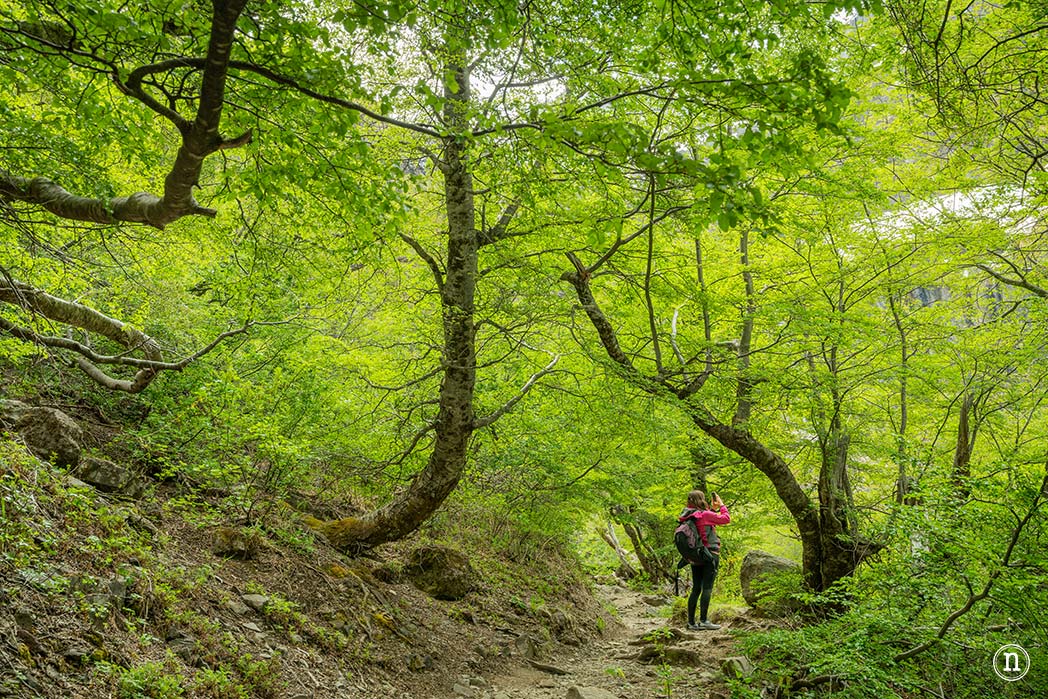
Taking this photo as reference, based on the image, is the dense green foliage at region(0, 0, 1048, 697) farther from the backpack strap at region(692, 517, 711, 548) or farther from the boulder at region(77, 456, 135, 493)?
the backpack strap at region(692, 517, 711, 548)

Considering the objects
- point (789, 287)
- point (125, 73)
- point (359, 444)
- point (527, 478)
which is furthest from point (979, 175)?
point (125, 73)

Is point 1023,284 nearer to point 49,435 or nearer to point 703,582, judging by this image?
point 703,582

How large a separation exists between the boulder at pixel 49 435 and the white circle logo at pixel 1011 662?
7.48 m

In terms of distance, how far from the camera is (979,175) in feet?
25.9

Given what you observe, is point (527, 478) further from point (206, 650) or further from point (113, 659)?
point (113, 659)

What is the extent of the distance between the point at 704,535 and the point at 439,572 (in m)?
3.70

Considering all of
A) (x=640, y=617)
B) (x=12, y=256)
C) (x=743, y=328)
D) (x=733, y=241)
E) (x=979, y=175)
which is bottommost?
(x=640, y=617)

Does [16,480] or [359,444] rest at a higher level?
[359,444]

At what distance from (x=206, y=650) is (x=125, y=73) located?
373 cm

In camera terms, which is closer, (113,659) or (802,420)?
(113,659)

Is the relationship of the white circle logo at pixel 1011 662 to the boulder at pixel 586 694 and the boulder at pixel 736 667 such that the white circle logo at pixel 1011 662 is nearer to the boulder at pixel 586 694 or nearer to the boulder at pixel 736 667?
the boulder at pixel 736 667

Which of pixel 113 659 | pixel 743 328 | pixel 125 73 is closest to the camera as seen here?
pixel 125 73

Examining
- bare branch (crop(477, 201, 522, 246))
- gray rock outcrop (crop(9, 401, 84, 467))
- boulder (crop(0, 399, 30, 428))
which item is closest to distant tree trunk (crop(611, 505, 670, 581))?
bare branch (crop(477, 201, 522, 246))

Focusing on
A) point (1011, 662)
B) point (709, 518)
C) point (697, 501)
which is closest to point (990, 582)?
point (1011, 662)
